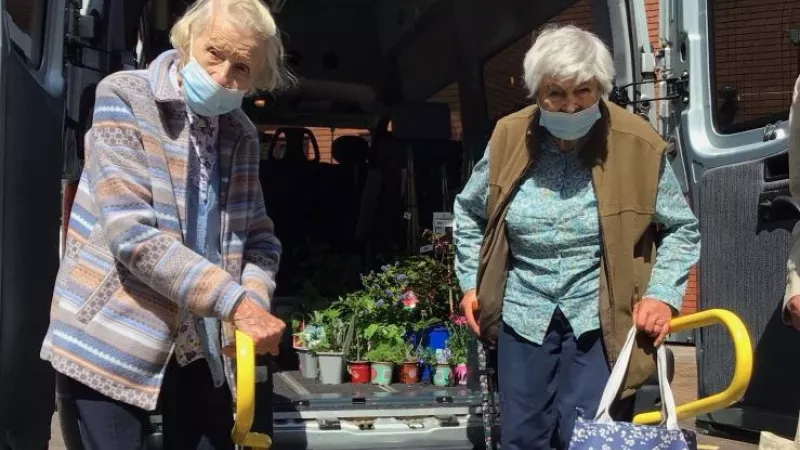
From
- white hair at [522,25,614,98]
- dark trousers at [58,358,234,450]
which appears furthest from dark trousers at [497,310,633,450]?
dark trousers at [58,358,234,450]

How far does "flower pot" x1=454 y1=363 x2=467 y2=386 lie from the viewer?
4.24 m

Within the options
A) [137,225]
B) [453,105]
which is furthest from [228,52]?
[453,105]

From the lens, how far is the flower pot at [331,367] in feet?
14.5

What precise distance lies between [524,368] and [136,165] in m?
1.19

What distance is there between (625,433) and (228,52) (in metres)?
1.21

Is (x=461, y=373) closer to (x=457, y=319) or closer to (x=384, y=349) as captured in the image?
(x=457, y=319)

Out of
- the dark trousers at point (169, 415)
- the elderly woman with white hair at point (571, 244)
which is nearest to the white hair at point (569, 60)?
the elderly woman with white hair at point (571, 244)

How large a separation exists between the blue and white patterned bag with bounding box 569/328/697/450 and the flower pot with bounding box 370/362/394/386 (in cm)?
213

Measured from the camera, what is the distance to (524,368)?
2.74 metres

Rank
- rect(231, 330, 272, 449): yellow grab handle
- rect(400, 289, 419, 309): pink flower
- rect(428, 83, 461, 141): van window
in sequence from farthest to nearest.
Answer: rect(428, 83, 461, 141): van window → rect(400, 289, 419, 309): pink flower → rect(231, 330, 272, 449): yellow grab handle

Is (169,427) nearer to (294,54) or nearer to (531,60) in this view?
(531,60)

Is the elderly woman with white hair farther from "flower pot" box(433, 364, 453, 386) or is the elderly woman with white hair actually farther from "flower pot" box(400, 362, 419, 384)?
"flower pot" box(400, 362, 419, 384)

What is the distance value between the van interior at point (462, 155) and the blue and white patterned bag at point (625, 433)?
1.97 ft

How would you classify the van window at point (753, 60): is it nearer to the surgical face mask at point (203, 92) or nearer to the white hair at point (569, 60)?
the white hair at point (569, 60)
